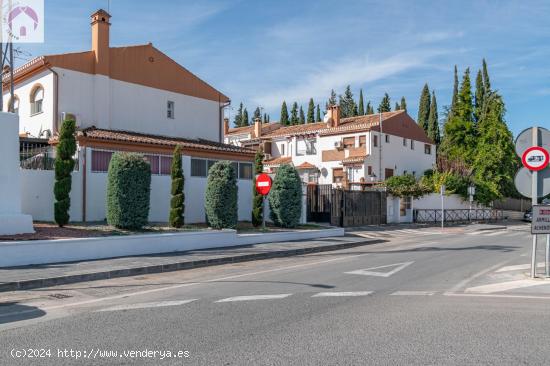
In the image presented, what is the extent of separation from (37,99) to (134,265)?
1447 cm

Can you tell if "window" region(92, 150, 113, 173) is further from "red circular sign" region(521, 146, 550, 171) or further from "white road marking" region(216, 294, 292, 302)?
"red circular sign" region(521, 146, 550, 171)

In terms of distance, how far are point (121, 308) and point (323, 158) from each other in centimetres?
3724

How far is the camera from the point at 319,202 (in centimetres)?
2628

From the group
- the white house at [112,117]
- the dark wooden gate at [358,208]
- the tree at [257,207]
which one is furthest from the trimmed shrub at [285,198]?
the dark wooden gate at [358,208]

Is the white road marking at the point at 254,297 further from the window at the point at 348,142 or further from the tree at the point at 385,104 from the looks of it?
the tree at the point at 385,104

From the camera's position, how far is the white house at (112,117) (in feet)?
59.7

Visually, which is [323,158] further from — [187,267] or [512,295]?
[512,295]

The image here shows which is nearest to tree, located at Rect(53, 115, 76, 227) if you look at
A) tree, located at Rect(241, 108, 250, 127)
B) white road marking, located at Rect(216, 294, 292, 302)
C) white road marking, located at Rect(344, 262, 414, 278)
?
white road marking, located at Rect(216, 294, 292, 302)

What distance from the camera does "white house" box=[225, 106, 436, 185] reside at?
40.8 m

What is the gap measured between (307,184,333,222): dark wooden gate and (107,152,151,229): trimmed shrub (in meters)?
12.7

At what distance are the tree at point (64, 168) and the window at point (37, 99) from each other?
26.5 feet

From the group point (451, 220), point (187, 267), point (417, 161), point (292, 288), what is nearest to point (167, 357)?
point (292, 288)

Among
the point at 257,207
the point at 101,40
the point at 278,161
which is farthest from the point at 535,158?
the point at 278,161

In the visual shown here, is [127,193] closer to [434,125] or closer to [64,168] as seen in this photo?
[64,168]
